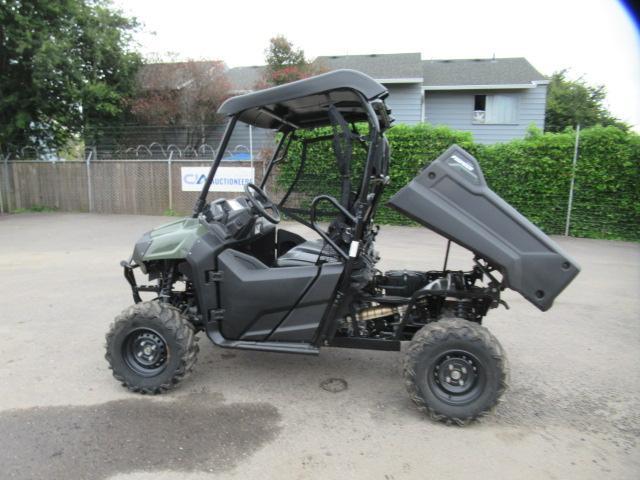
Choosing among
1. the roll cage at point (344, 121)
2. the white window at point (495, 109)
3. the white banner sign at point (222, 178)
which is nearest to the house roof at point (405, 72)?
the white window at point (495, 109)

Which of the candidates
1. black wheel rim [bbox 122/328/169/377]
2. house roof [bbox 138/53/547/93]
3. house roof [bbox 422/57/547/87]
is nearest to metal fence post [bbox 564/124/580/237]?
house roof [bbox 138/53/547/93]

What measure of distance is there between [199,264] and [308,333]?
1.01m

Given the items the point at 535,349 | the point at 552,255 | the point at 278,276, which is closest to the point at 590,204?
the point at 535,349

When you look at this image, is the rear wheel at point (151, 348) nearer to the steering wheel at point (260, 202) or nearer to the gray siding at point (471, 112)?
the steering wheel at point (260, 202)

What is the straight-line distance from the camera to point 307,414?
3598 mm

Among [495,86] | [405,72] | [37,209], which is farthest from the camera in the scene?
[405,72]

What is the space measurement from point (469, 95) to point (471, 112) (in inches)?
26.3

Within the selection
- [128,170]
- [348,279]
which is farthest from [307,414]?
[128,170]

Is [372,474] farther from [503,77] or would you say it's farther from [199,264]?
[503,77]

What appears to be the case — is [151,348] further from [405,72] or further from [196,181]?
[405,72]

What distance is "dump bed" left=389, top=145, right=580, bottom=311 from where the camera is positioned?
3.29 meters

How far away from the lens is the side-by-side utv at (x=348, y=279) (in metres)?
3.35

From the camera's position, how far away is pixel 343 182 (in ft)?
11.8

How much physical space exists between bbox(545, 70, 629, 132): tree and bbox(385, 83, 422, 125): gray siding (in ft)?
33.4
